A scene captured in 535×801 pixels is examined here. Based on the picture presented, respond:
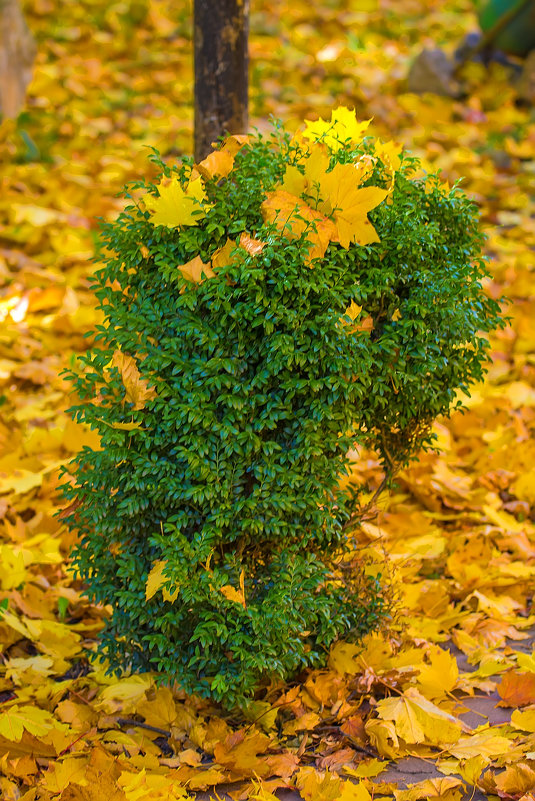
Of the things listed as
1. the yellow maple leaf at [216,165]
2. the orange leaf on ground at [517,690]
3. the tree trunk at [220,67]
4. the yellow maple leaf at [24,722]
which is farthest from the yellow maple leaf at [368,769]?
the tree trunk at [220,67]

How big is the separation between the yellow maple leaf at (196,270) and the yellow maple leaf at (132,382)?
10.5 inches

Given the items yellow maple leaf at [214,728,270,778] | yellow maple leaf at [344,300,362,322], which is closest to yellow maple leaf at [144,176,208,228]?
yellow maple leaf at [344,300,362,322]

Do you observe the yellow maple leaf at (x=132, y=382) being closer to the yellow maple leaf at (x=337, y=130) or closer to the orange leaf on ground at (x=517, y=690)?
the yellow maple leaf at (x=337, y=130)

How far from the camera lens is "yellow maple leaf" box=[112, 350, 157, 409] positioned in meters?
2.29

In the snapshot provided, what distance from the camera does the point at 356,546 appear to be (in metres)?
2.78

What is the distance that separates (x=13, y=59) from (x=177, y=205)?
514 centimetres

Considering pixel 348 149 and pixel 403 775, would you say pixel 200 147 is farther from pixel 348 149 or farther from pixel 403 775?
pixel 403 775

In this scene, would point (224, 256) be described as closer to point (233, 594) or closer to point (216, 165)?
point (216, 165)

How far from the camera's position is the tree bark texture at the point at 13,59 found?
6488 mm

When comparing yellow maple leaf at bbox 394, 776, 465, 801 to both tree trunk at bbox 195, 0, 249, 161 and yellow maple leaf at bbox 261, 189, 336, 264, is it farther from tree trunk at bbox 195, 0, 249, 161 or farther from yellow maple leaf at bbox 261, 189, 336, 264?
tree trunk at bbox 195, 0, 249, 161

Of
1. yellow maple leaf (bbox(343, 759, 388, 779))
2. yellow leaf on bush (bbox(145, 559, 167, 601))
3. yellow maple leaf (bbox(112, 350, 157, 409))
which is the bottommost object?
yellow maple leaf (bbox(343, 759, 388, 779))

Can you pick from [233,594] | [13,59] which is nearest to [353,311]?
[233,594]

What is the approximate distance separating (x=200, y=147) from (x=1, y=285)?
182cm

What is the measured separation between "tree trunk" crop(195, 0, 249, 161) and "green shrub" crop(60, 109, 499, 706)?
1044 millimetres
